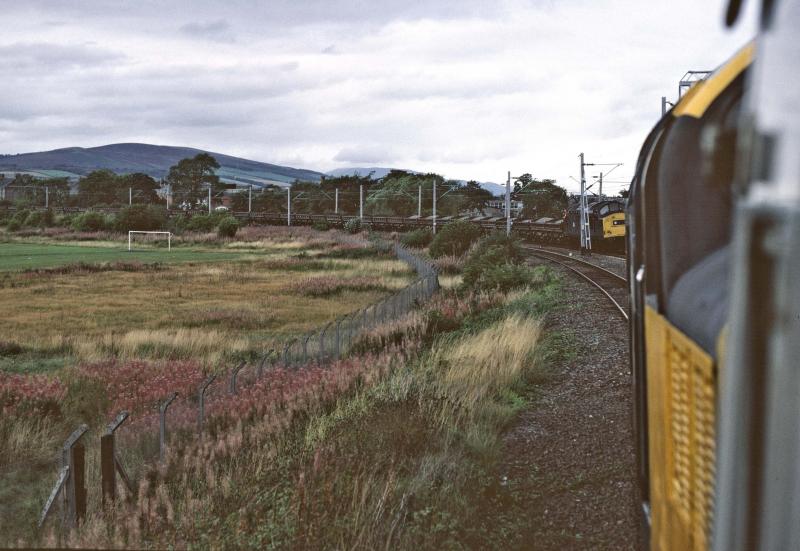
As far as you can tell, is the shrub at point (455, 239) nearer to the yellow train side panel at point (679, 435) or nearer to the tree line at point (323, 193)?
the tree line at point (323, 193)

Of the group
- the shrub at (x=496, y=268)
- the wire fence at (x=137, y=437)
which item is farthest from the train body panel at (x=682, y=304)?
the shrub at (x=496, y=268)

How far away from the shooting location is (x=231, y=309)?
26469 millimetres

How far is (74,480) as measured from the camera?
6.27 m

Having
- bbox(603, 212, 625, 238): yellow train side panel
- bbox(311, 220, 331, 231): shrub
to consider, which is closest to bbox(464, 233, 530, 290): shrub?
bbox(603, 212, 625, 238): yellow train side panel

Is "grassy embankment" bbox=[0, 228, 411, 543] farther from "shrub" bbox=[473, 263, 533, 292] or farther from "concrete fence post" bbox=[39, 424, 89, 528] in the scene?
"shrub" bbox=[473, 263, 533, 292]

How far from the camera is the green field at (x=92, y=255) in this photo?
50969mm

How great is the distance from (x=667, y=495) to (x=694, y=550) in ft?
1.41

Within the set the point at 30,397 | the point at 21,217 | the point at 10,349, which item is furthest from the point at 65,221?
the point at 30,397

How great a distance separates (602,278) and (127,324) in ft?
48.6

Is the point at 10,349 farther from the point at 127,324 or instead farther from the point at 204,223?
the point at 204,223

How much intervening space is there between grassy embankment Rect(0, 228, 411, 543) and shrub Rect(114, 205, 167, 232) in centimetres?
2880

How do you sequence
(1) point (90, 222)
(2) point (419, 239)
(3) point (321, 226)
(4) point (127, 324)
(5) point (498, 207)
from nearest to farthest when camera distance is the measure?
(4) point (127, 324), (2) point (419, 239), (3) point (321, 226), (1) point (90, 222), (5) point (498, 207)

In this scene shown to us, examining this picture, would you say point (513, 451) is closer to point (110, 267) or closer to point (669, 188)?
point (669, 188)

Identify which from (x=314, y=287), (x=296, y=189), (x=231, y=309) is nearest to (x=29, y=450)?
(x=231, y=309)
